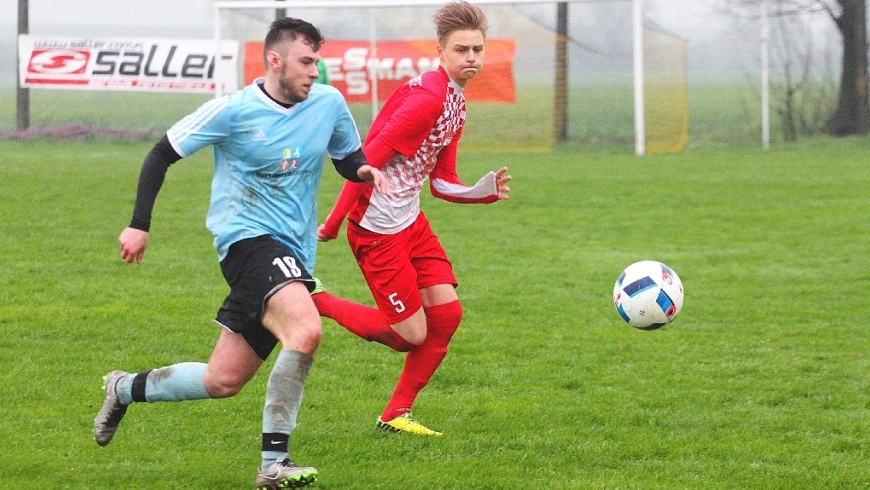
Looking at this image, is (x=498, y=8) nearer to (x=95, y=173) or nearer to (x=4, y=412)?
(x=95, y=173)

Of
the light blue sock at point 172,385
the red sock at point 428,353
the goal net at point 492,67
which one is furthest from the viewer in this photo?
the goal net at point 492,67

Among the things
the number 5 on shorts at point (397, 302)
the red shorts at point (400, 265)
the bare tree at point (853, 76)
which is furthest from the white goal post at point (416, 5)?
the number 5 on shorts at point (397, 302)

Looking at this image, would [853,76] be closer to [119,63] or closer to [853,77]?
[853,77]

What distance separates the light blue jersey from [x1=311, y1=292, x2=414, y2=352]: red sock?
91cm

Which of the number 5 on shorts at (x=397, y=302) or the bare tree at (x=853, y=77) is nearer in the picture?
the number 5 on shorts at (x=397, y=302)

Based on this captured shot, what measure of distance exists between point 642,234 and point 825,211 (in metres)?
2.79

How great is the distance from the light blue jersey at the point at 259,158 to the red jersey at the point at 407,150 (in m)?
0.55

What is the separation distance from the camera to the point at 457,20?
515 cm

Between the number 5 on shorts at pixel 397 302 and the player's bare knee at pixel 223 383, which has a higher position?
the number 5 on shorts at pixel 397 302

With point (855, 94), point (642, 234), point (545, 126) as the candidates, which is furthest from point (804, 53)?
point (642, 234)

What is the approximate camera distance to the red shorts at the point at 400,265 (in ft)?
17.3

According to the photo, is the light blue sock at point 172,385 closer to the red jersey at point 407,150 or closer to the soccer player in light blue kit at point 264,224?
the soccer player in light blue kit at point 264,224

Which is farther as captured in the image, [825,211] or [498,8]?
[498,8]

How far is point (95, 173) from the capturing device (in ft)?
50.9
